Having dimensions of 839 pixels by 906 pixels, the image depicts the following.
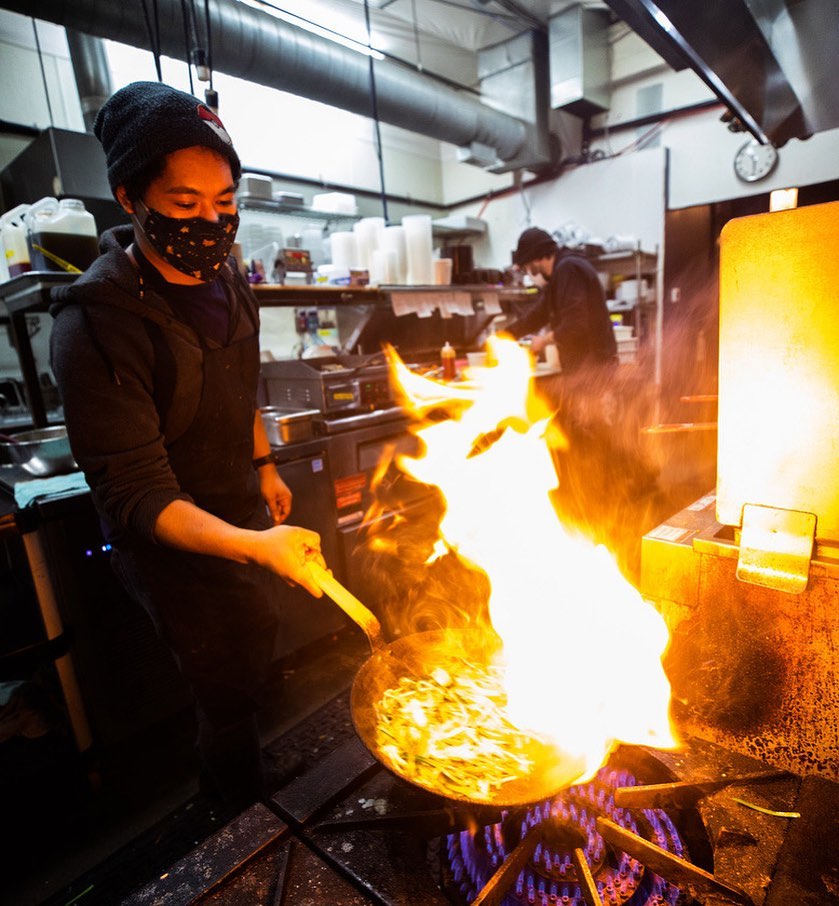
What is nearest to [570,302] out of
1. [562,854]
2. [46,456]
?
[46,456]

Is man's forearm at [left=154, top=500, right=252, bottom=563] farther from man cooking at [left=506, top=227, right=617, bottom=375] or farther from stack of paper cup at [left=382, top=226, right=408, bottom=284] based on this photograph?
man cooking at [left=506, top=227, right=617, bottom=375]

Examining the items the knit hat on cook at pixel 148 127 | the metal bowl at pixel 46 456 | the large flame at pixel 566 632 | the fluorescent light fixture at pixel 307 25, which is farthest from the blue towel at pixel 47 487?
the fluorescent light fixture at pixel 307 25

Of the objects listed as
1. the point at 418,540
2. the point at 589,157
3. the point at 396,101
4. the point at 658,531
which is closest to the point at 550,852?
the point at 658,531

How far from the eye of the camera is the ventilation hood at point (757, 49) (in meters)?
1.30

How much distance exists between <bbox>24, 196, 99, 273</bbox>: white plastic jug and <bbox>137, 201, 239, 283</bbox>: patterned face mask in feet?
4.47

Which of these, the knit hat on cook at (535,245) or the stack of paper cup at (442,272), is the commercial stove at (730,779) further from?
the knit hat on cook at (535,245)

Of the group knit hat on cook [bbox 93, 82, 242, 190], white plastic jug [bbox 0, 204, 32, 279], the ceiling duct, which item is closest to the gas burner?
knit hat on cook [bbox 93, 82, 242, 190]

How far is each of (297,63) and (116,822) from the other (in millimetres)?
4862

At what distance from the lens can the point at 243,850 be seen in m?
0.98

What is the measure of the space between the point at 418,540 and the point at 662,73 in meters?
6.73

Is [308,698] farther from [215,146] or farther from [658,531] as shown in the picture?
[215,146]

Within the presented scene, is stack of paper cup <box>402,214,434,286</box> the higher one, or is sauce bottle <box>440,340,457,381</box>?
stack of paper cup <box>402,214,434,286</box>

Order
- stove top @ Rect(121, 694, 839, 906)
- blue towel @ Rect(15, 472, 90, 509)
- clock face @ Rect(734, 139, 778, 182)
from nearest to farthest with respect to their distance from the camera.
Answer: stove top @ Rect(121, 694, 839, 906)
blue towel @ Rect(15, 472, 90, 509)
clock face @ Rect(734, 139, 778, 182)

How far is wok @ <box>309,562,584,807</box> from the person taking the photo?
961 mm
